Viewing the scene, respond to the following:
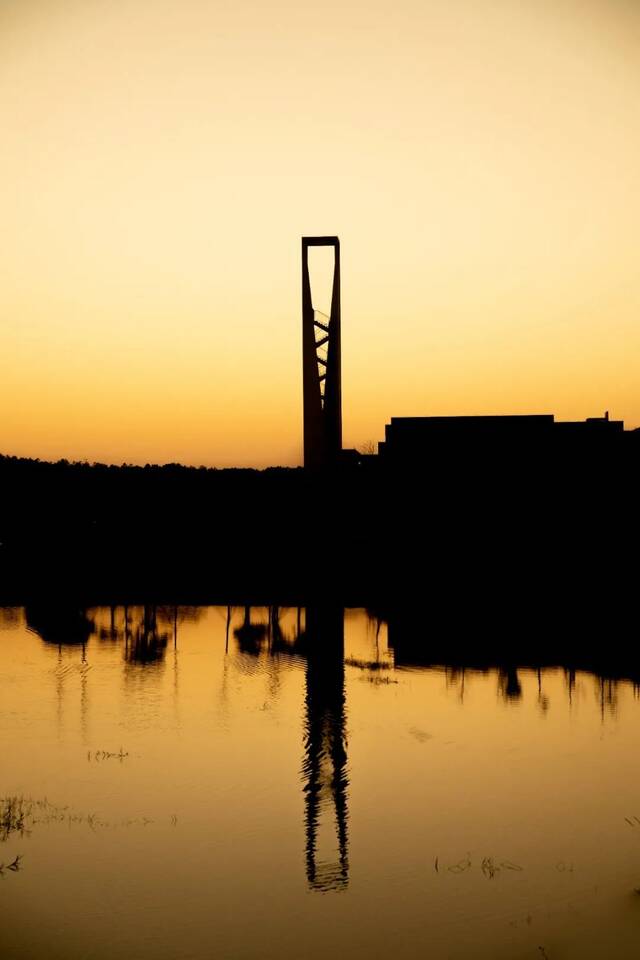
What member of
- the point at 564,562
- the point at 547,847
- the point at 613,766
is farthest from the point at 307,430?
the point at 547,847

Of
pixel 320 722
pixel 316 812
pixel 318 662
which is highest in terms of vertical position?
pixel 316 812

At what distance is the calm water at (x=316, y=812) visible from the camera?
15.0 metres

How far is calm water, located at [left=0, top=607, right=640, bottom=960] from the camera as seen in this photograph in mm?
15000

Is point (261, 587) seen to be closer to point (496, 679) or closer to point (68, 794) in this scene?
point (496, 679)

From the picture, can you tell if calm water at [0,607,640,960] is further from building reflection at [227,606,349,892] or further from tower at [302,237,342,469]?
tower at [302,237,342,469]

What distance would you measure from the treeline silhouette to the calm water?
14.2 metres

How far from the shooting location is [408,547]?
71.4 meters

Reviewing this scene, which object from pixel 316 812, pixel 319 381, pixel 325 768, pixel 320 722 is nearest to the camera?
pixel 316 812

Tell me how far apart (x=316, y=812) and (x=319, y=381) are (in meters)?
48.3

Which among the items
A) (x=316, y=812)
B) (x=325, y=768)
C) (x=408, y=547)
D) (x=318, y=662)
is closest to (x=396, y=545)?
(x=408, y=547)

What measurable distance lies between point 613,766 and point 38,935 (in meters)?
14.2

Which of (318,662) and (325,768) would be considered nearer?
(325,768)

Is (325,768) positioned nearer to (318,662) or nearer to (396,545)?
(318,662)

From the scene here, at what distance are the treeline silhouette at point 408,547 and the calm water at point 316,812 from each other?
14210 mm
